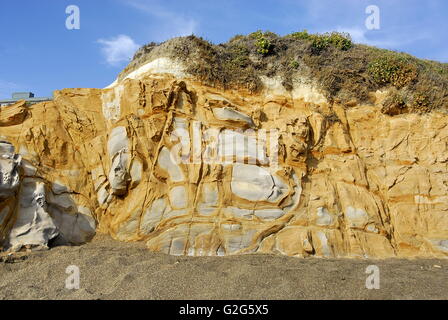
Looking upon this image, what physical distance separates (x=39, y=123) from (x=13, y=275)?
12.4 feet

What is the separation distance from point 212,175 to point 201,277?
2.62 m

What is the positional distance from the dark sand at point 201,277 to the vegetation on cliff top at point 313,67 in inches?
189

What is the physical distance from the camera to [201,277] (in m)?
6.37

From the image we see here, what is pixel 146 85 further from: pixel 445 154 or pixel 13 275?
pixel 445 154

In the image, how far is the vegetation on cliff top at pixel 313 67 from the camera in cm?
1045
